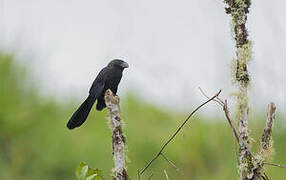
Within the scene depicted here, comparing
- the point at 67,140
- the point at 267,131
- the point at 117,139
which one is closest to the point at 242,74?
the point at 267,131

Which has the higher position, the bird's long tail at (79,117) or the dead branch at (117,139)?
the bird's long tail at (79,117)

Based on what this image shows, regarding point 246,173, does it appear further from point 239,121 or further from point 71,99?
point 71,99

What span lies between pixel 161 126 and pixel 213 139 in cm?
282

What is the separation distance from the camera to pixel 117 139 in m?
2.44

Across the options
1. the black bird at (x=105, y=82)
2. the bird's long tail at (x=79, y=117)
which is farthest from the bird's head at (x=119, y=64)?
the bird's long tail at (x=79, y=117)

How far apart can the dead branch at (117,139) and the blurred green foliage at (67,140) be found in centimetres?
956

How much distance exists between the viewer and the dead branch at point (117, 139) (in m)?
2.37

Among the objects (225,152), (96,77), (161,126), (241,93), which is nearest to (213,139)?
(225,152)

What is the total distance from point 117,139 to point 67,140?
1197 cm

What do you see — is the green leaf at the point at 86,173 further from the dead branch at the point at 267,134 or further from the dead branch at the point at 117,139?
the dead branch at the point at 267,134

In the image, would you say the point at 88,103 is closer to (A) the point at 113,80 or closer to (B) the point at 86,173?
(A) the point at 113,80

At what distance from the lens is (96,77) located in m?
5.06

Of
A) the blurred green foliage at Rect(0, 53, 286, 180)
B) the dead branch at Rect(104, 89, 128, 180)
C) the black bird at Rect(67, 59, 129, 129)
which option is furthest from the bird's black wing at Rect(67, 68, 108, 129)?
the blurred green foliage at Rect(0, 53, 286, 180)

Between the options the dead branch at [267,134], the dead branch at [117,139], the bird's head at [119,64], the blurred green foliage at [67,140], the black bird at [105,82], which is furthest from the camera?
the blurred green foliage at [67,140]
